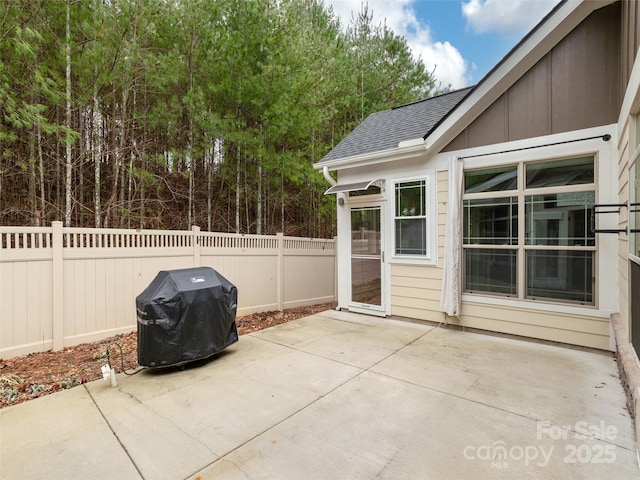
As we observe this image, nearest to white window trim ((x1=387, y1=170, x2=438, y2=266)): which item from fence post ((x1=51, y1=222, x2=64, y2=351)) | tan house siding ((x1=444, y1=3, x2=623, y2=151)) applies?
tan house siding ((x1=444, y1=3, x2=623, y2=151))

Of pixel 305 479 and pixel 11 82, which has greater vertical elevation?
pixel 11 82

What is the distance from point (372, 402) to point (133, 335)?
3634 millimetres

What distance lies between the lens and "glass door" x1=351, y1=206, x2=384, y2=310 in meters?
5.37

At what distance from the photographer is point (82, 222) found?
216 inches

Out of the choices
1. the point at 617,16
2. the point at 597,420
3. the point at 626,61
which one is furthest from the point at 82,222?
the point at 617,16

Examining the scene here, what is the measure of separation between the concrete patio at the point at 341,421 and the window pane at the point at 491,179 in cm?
214

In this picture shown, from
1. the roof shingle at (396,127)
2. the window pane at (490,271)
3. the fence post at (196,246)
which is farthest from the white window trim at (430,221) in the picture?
the fence post at (196,246)

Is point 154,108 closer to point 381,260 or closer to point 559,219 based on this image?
point 381,260

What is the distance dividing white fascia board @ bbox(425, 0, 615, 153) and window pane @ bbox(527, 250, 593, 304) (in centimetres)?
200

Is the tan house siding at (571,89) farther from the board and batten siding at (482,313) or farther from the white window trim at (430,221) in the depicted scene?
the board and batten siding at (482,313)

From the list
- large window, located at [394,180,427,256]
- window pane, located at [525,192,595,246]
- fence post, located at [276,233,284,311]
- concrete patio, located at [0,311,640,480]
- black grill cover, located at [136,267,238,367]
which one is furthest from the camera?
fence post, located at [276,233,284,311]

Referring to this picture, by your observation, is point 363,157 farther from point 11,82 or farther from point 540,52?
point 11,82

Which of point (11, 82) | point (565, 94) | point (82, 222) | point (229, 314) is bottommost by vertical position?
point (229, 314)

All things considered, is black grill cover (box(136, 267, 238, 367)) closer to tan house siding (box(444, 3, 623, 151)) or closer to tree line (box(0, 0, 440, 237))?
tree line (box(0, 0, 440, 237))
